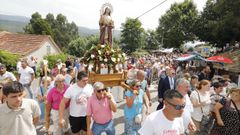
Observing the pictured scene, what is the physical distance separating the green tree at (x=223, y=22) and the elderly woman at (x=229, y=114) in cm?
1727

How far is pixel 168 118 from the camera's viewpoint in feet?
11.1

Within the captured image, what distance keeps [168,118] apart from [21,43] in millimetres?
34680

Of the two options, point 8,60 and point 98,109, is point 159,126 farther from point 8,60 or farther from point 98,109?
point 8,60

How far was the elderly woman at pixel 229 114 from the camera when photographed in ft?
16.5

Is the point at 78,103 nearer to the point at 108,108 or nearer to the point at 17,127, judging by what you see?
the point at 108,108

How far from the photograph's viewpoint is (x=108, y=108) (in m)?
5.12

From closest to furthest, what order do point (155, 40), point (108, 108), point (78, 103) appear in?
point (108, 108), point (78, 103), point (155, 40)

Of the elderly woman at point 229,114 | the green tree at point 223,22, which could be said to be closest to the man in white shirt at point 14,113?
the elderly woman at point 229,114

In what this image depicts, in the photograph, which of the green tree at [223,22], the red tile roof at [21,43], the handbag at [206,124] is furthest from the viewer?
the red tile roof at [21,43]

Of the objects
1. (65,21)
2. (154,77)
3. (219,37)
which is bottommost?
(154,77)

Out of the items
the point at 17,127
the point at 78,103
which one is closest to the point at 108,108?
the point at 78,103

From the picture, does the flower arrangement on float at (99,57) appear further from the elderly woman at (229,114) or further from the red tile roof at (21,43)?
the red tile roof at (21,43)

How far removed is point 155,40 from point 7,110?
63328mm

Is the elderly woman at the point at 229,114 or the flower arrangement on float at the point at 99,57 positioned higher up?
the flower arrangement on float at the point at 99,57
